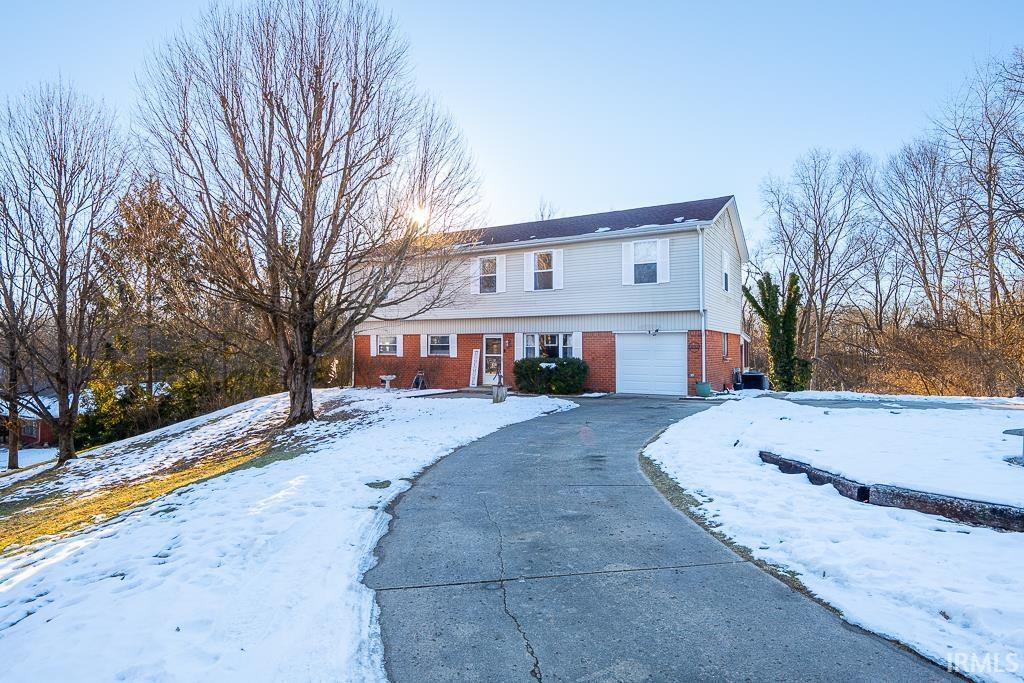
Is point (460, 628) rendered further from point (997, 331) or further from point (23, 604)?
point (997, 331)

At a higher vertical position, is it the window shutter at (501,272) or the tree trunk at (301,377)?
the window shutter at (501,272)

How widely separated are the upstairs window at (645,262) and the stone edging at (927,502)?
39.7ft

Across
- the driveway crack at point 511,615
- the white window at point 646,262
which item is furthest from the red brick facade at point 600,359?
the driveway crack at point 511,615

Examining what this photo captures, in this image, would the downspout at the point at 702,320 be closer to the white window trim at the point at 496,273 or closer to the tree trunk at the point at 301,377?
the white window trim at the point at 496,273

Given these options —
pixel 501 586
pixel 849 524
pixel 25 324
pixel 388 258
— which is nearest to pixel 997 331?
pixel 849 524

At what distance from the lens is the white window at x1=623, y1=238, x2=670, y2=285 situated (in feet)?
56.6

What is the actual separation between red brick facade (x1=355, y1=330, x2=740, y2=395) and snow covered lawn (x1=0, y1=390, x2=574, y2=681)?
1150cm

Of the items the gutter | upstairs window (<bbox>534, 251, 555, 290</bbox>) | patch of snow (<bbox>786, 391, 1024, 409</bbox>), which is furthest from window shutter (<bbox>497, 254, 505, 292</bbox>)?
patch of snow (<bbox>786, 391, 1024, 409</bbox>)

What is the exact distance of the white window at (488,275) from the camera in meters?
19.9

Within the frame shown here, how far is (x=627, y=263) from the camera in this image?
699 inches

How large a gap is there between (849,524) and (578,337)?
14.3 m

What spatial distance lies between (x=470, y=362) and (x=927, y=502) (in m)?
16.6

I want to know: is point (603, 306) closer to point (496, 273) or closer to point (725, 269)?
point (496, 273)

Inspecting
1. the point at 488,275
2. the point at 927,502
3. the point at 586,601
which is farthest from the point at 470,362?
the point at 586,601
